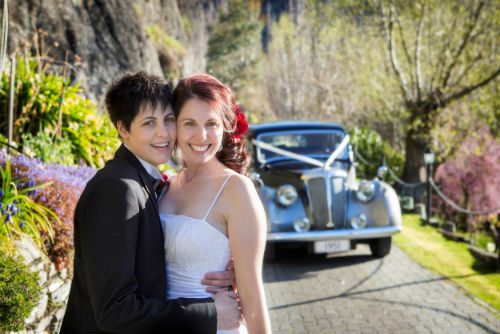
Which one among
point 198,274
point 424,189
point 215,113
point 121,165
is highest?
point 215,113

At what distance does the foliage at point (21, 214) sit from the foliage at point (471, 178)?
1450 cm

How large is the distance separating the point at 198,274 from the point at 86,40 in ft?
43.3

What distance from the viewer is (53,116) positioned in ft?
25.5

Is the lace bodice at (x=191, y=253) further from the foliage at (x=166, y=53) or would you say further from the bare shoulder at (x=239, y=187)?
the foliage at (x=166, y=53)

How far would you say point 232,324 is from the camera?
2232 mm

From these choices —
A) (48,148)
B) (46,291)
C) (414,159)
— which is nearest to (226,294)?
(46,291)

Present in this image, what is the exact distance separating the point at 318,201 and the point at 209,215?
573cm

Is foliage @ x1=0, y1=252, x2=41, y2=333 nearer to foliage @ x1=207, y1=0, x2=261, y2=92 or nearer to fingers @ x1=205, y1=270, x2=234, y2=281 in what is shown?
fingers @ x1=205, y1=270, x2=234, y2=281

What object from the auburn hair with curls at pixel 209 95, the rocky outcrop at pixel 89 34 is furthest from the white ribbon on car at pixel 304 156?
the auburn hair with curls at pixel 209 95

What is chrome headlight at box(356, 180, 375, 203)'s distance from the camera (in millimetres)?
8078

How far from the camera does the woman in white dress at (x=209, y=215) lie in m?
2.20

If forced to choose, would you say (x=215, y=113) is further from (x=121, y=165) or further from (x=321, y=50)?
(x=321, y=50)

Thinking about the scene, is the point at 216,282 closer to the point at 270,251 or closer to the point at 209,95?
the point at 209,95

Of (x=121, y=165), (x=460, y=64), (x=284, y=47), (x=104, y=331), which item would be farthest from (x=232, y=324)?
(x=284, y=47)
